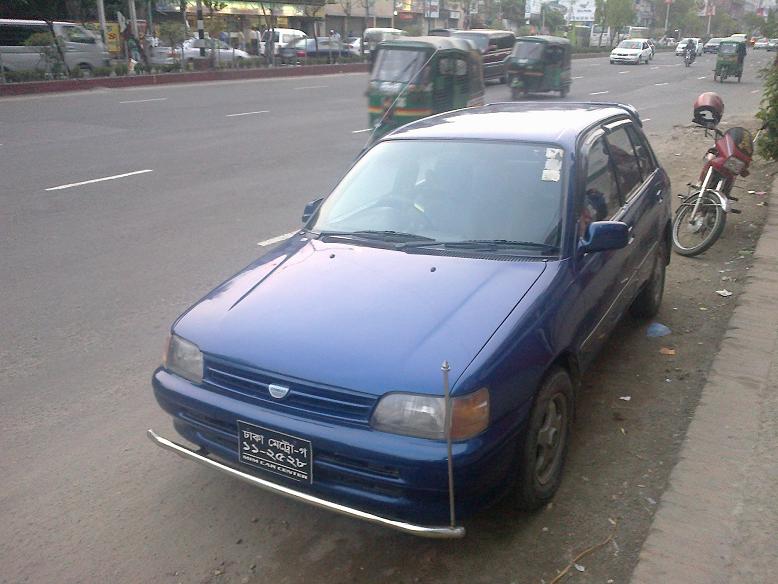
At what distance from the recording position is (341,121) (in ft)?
57.9

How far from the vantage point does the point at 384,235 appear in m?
4.07

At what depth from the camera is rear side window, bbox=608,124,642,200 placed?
4781 millimetres

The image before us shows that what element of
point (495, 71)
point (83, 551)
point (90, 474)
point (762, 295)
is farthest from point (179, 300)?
point (495, 71)

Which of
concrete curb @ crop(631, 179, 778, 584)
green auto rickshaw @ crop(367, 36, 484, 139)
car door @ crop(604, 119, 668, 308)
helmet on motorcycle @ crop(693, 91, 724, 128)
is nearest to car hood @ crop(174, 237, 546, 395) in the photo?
concrete curb @ crop(631, 179, 778, 584)

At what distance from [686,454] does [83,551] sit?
2.82 meters

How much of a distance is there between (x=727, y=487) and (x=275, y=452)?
6.82ft

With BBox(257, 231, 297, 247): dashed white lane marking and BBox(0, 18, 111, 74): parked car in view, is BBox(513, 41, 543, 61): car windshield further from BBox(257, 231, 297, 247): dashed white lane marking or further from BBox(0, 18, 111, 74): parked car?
BBox(257, 231, 297, 247): dashed white lane marking

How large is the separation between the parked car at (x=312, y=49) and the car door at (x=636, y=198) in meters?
32.1

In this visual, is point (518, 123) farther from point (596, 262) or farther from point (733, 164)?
point (733, 164)

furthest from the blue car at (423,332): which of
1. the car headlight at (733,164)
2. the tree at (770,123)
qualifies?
the tree at (770,123)

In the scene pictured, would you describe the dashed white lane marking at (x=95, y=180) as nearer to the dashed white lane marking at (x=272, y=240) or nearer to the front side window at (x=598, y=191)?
the dashed white lane marking at (x=272, y=240)

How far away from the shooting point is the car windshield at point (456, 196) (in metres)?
3.94

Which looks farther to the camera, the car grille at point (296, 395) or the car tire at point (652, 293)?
the car tire at point (652, 293)

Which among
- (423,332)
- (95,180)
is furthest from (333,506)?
(95,180)
